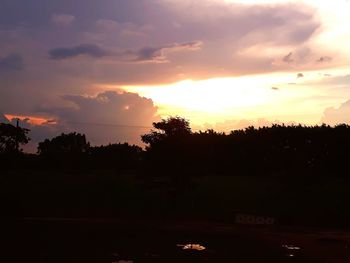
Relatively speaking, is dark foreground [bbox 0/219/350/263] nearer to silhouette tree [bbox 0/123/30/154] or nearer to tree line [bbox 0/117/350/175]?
tree line [bbox 0/117/350/175]

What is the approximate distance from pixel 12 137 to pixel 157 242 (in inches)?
1800

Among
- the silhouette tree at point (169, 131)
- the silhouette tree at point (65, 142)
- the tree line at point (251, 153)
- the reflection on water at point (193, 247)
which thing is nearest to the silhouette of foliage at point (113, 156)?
the tree line at point (251, 153)

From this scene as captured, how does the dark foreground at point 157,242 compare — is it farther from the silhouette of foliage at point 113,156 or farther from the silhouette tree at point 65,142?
the silhouette tree at point 65,142

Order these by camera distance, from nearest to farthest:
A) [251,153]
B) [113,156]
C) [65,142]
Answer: [251,153] < [113,156] < [65,142]

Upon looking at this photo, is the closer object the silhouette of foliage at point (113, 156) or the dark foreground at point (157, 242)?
the dark foreground at point (157, 242)

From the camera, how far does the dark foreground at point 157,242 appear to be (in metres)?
19.3

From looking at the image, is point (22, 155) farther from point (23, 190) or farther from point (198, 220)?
point (198, 220)

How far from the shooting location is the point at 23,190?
43094mm

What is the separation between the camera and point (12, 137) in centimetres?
6469

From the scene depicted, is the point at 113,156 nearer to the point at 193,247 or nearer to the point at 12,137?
the point at 12,137

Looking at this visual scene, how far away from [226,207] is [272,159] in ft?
67.7

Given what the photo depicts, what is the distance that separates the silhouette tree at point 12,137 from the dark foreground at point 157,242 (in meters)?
34.4

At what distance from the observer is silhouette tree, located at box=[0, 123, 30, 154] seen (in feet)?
211

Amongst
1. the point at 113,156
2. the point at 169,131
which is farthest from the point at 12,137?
the point at 169,131
